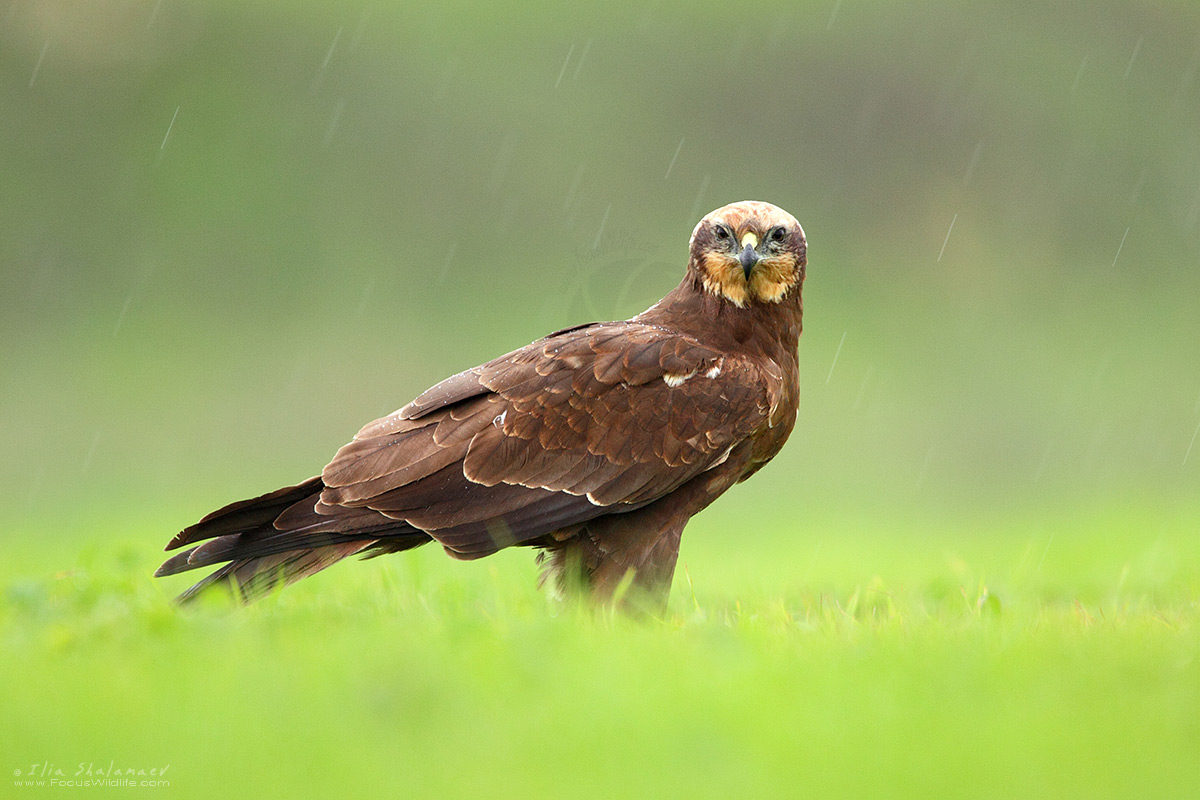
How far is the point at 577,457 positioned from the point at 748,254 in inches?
50.9

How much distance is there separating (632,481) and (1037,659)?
85.7 inches

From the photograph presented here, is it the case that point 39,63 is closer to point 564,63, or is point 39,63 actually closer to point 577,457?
point 564,63

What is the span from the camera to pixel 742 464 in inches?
246

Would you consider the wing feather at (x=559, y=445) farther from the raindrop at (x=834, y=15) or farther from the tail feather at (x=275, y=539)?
the raindrop at (x=834, y=15)

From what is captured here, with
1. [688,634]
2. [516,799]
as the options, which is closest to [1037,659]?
[688,634]

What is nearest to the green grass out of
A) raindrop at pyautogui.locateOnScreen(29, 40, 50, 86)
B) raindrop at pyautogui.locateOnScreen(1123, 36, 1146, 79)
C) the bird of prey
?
the bird of prey

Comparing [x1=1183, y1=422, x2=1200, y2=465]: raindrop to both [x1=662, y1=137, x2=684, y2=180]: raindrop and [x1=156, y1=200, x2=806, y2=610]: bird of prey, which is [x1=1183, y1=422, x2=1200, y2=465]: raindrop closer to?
[x1=662, y1=137, x2=684, y2=180]: raindrop

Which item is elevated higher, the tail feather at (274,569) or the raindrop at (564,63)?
the raindrop at (564,63)

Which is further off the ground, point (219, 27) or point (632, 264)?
point (219, 27)

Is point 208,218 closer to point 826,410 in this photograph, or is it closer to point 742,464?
point 826,410

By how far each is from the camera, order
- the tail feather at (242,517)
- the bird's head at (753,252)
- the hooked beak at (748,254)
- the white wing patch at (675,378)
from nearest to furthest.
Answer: the tail feather at (242,517)
the white wing patch at (675,378)
the hooked beak at (748,254)
the bird's head at (753,252)

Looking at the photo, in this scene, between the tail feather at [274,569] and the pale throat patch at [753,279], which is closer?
the tail feather at [274,569]

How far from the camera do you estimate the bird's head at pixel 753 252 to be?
6406 millimetres

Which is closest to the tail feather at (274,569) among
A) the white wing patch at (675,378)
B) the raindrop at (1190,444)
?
the white wing patch at (675,378)
